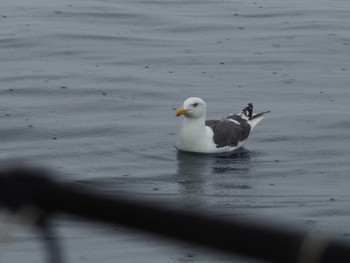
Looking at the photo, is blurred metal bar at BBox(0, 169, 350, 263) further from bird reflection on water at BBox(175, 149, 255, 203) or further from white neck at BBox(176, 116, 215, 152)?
white neck at BBox(176, 116, 215, 152)

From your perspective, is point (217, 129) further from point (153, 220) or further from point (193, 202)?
point (153, 220)

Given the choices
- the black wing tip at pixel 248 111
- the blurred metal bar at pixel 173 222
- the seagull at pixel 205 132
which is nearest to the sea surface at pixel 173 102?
the seagull at pixel 205 132

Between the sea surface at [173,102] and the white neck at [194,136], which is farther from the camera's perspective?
the white neck at [194,136]

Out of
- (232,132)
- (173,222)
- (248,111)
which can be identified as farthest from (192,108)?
(173,222)

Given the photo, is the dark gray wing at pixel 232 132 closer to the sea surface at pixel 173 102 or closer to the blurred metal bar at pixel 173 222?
the sea surface at pixel 173 102

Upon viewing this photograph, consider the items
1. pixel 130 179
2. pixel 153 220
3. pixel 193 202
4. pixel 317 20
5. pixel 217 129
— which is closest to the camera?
pixel 153 220

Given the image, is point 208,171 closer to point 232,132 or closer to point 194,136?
point 194,136

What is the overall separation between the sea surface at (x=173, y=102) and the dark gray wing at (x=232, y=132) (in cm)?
15

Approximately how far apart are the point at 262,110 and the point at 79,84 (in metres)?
2.24

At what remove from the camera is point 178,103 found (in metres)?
12.4

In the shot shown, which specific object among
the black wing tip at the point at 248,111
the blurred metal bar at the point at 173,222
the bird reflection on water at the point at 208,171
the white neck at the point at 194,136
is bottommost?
the bird reflection on water at the point at 208,171

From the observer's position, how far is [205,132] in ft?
37.1

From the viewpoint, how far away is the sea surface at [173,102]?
28.9 feet

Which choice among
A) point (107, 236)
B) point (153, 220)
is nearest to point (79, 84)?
point (107, 236)
